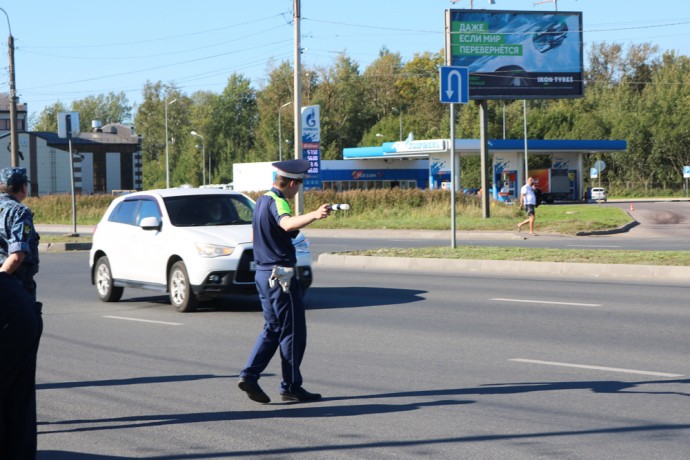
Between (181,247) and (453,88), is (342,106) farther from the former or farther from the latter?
(181,247)

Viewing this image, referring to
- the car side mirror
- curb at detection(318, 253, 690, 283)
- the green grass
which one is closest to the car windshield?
the car side mirror

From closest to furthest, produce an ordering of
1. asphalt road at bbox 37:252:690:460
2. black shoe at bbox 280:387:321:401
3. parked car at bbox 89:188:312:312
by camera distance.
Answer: asphalt road at bbox 37:252:690:460
black shoe at bbox 280:387:321:401
parked car at bbox 89:188:312:312

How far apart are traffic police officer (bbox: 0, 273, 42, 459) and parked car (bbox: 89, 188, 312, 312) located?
7944 millimetres

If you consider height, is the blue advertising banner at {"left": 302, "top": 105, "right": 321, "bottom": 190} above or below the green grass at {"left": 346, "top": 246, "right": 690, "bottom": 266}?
above

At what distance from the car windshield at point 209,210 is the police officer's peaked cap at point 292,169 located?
7.29 meters

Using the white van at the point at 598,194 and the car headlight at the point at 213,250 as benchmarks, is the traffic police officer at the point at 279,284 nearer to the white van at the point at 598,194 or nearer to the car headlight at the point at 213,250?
the car headlight at the point at 213,250

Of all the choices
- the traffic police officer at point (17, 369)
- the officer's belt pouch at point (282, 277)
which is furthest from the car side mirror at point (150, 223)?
the traffic police officer at point (17, 369)

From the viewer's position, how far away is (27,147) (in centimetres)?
8719

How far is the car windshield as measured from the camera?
14.8 meters

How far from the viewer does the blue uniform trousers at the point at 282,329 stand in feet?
24.8

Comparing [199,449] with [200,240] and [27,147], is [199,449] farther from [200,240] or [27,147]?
[27,147]

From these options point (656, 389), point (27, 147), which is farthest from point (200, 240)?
point (27, 147)

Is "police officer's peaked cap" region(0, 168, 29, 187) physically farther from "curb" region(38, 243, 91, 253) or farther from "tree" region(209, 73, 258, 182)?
"tree" region(209, 73, 258, 182)

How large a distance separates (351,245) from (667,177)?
68203mm
